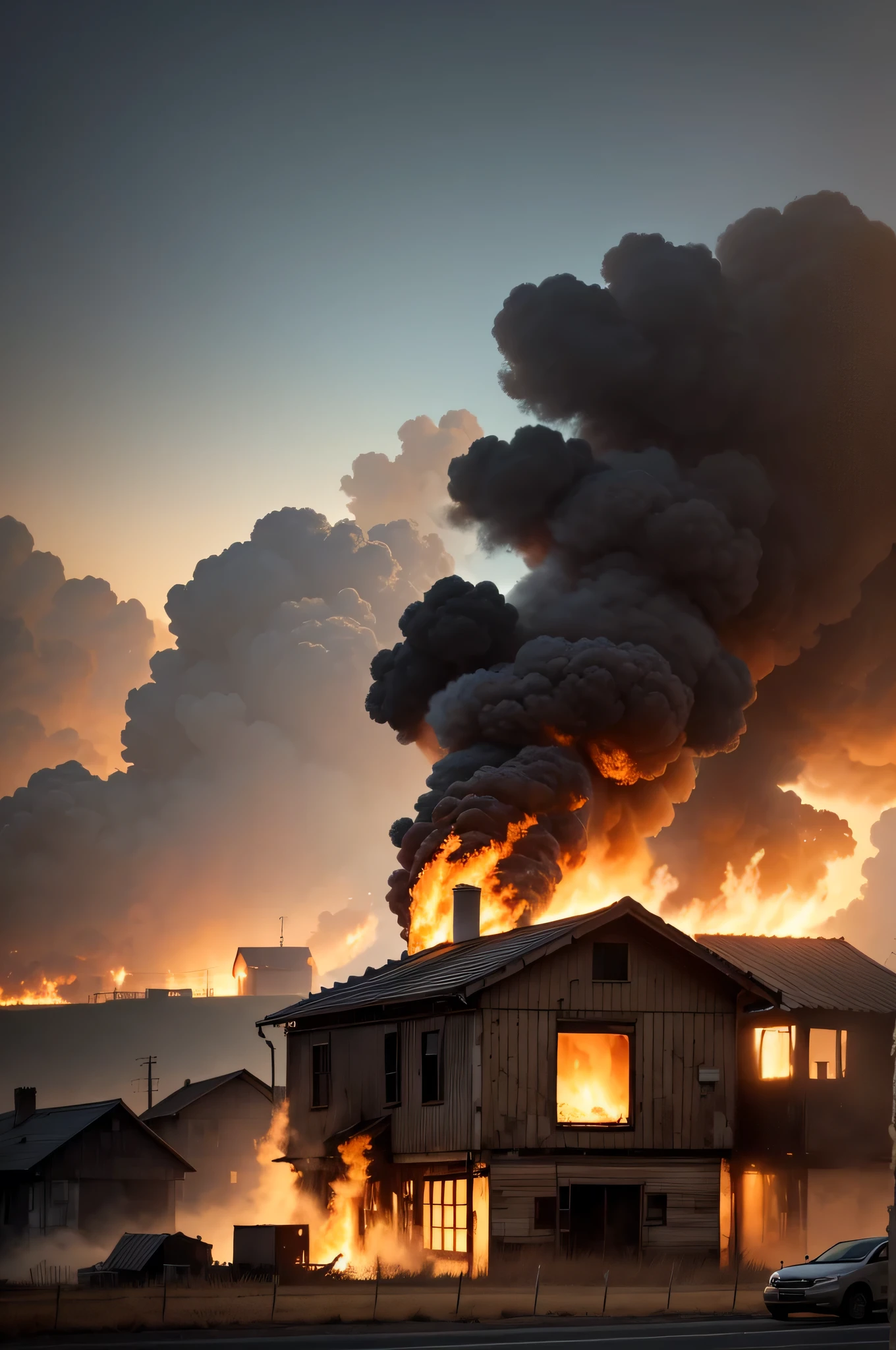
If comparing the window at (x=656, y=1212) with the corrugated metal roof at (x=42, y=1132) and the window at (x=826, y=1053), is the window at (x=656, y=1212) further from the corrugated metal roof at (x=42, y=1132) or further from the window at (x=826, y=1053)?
the corrugated metal roof at (x=42, y=1132)

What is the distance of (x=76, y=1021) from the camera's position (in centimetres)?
14138

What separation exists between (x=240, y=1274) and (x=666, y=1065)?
30.4 feet

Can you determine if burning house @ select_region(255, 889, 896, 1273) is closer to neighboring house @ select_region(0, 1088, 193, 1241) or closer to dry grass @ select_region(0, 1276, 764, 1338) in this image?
dry grass @ select_region(0, 1276, 764, 1338)

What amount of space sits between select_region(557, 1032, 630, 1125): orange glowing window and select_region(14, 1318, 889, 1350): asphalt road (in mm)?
12751

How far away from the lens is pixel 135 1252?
105 feet

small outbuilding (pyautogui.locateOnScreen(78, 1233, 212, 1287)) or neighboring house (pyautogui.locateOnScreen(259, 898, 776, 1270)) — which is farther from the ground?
neighboring house (pyautogui.locateOnScreen(259, 898, 776, 1270))

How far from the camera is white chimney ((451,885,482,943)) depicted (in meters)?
41.3

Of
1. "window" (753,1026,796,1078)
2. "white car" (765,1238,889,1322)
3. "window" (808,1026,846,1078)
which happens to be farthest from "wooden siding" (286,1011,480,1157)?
"white car" (765,1238,889,1322)

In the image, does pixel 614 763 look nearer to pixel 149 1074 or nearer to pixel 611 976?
pixel 611 976

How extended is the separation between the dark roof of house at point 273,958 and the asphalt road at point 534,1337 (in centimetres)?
13402

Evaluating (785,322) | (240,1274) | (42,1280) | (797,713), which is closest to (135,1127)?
(42,1280)

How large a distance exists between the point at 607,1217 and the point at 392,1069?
5895mm

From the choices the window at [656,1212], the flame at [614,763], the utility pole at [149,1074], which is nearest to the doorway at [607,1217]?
the window at [656,1212]

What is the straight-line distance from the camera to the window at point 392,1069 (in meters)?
36.0
